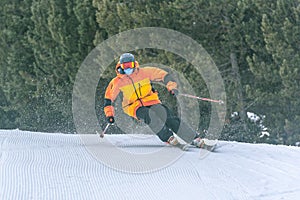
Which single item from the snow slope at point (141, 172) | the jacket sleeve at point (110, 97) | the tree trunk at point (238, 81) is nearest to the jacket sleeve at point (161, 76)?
the jacket sleeve at point (110, 97)

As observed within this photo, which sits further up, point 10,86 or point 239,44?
point 239,44

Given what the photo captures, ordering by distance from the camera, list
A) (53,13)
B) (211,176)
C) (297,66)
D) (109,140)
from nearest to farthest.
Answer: (211,176), (109,140), (297,66), (53,13)

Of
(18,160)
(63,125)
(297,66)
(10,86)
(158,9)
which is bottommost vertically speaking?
(63,125)

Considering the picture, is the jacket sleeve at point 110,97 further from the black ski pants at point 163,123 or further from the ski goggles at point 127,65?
the black ski pants at point 163,123

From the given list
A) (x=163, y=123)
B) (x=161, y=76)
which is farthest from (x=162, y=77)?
(x=163, y=123)

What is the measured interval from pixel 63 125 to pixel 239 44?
295 inches

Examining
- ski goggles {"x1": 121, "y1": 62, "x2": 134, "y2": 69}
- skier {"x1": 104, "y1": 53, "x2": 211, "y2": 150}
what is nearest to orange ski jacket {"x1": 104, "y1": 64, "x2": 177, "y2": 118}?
skier {"x1": 104, "y1": 53, "x2": 211, "y2": 150}

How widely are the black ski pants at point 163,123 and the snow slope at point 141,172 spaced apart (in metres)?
0.21

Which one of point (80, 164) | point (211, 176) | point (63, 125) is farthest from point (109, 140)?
point (63, 125)

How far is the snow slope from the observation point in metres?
4.35

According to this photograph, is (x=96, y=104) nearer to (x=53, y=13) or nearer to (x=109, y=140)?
(x=53, y=13)

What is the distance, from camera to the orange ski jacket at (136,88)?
6.74m

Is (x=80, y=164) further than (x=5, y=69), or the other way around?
(x=5, y=69)

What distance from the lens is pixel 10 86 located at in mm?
17219
